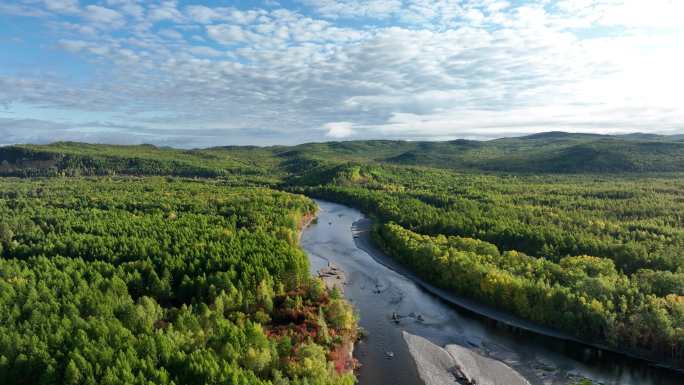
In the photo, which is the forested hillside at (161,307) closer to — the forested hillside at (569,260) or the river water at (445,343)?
the river water at (445,343)

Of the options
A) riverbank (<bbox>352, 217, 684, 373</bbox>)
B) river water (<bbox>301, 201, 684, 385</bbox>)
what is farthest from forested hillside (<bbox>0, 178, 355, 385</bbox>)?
riverbank (<bbox>352, 217, 684, 373</bbox>)

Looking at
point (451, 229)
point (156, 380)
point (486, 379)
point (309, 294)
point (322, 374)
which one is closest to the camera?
point (156, 380)

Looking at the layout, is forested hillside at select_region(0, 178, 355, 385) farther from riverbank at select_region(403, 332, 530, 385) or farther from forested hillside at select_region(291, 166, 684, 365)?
forested hillside at select_region(291, 166, 684, 365)

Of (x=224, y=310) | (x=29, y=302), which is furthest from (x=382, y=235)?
(x=29, y=302)

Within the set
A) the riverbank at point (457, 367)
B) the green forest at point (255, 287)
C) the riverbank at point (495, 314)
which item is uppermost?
the green forest at point (255, 287)

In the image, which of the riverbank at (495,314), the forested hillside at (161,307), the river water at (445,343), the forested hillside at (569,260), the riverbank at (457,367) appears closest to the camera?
the forested hillside at (161,307)

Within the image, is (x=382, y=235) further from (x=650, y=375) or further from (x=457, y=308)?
(x=650, y=375)

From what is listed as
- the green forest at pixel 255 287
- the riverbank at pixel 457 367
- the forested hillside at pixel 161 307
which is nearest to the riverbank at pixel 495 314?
the green forest at pixel 255 287
